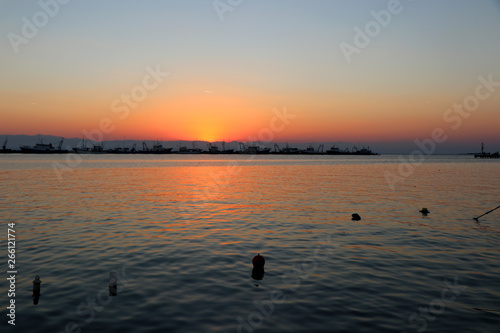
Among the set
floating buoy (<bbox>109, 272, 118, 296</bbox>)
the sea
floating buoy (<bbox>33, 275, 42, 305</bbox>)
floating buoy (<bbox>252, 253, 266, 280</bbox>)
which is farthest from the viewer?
floating buoy (<bbox>252, 253, 266, 280</bbox>)

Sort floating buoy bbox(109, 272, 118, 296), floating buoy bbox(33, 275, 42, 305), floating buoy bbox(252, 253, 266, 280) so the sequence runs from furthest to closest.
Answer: floating buoy bbox(252, 253, 266, 280)
floating buoy bbox(109, 272, 118, 296)
floating buoy bbox(33, 275, 42, 305)

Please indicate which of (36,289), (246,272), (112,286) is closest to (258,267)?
(246,272)

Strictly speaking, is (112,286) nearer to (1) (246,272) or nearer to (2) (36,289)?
(2) (36,289)

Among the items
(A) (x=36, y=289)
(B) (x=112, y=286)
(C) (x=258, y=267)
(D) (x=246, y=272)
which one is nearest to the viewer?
(A) (x=36, y=289)

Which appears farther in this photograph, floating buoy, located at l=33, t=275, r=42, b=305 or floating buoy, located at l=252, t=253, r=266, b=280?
floating buoy, located at l=252, t=253, r=266, b=280

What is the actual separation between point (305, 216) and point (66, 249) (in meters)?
20.7

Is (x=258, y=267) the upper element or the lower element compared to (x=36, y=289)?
upper

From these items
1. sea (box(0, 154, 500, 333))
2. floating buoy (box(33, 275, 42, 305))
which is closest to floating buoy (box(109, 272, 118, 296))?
sea (box(0, 154, 500, 333))

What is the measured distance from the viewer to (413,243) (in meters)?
23.5

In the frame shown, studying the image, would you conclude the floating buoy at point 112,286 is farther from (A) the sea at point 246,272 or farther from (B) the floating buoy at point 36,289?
(B) the floating buoy at point 36,289

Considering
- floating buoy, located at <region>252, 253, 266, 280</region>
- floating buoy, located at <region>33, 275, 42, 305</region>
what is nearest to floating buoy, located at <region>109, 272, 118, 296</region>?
floating buoy, located at <region>33, 275, 42, 305</region>

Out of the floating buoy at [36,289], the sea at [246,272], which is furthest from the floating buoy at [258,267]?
the floating buoy at [36,289]

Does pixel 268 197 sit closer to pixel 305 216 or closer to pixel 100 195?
pixel 305 216

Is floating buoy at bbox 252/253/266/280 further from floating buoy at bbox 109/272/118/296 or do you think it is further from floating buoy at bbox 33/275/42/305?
Result: floating buoy at bbox 33/275/42/305
